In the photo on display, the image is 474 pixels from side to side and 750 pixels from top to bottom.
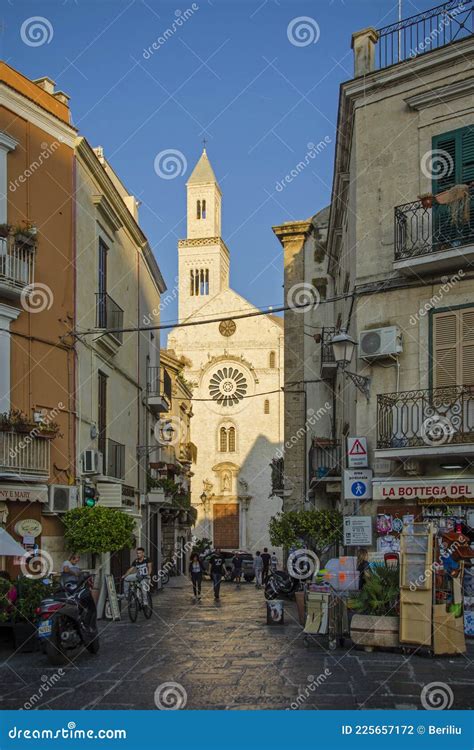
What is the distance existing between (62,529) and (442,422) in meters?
8.40

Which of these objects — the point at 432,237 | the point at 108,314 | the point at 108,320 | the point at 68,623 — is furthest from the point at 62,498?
the point at 432,237

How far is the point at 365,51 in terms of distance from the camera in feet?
59.9

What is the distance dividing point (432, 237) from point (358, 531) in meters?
5.32

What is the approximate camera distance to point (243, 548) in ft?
200

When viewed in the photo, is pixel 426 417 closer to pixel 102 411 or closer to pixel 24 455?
pixel 24 455

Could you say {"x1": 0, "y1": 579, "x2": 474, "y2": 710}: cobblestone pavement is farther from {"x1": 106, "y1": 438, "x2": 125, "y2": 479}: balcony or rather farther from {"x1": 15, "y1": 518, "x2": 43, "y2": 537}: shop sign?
{"x1": 106, "y1": 438, "x2": 125, "y2": 479}: balcony

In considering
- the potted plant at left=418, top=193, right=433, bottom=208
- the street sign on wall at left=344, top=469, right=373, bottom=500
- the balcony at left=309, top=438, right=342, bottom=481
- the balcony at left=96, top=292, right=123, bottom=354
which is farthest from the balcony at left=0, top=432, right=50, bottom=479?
the balcony at left=309, top=438, right=342, bottom=481

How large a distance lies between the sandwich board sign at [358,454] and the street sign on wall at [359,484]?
0.15 m

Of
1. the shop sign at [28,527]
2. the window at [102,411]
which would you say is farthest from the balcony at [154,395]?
the shop sign at [28,527]

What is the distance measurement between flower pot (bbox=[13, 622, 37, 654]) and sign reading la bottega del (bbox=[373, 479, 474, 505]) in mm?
6197

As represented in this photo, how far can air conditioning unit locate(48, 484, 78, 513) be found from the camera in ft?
60.5

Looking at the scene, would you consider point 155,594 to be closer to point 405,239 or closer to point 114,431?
point 114,431

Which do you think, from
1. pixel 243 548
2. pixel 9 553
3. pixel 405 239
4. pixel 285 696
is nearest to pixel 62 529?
pixel 9 553

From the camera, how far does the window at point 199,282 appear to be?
7481cm
